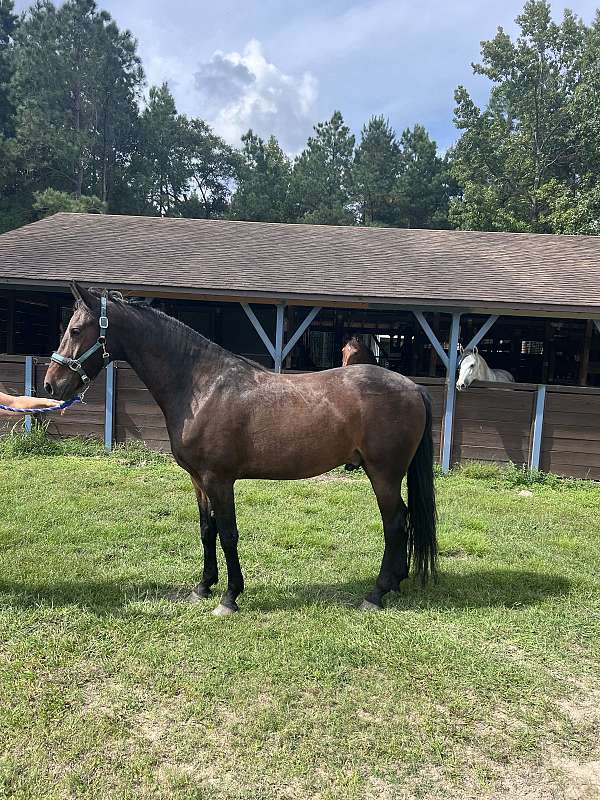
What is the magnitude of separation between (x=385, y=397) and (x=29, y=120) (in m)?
32.0

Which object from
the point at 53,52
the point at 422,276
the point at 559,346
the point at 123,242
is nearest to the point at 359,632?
the point at 422,276

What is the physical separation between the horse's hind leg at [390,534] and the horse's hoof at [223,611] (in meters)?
0.92

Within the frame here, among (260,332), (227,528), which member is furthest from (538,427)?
(227,528)

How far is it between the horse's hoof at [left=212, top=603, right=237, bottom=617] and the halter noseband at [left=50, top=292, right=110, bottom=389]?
1.75m

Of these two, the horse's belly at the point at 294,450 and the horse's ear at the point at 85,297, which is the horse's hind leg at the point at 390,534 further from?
the horse's ear at the point at 85,297

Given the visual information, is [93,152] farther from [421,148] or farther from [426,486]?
[426,486]

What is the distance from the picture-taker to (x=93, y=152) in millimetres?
31031

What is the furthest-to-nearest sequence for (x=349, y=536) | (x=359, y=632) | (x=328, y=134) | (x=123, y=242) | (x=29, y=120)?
(x=328, y=134) < (x=29, y=120) < (x=123, y=242) < (x=349, y=536) < (x=359, y=632)

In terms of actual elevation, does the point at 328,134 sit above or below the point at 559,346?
above

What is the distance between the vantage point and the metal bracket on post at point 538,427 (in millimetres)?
7914

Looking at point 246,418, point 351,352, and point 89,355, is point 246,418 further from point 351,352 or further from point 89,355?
point 351,352

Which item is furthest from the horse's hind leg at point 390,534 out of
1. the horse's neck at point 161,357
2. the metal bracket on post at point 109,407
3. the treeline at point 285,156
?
the treeline at point 285,156

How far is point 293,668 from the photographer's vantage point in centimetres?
289

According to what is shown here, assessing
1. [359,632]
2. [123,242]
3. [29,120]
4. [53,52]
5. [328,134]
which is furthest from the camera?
[328,134]
